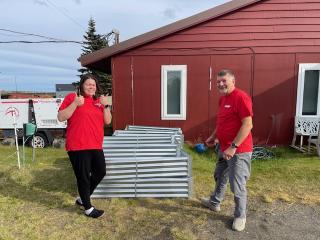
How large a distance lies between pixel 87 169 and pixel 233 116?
→ 5.74ft

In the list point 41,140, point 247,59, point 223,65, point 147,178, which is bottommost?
point 41,140

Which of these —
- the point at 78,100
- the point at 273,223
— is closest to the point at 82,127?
the point at 78,100

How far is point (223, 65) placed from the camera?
8.06 m

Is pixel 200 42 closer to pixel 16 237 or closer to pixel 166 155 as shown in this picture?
pixel 166 155

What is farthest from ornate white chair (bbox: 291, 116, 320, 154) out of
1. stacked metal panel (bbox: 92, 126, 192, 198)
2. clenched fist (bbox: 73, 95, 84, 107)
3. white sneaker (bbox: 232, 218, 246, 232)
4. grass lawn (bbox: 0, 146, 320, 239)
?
clenched fist (bbox: 73, 95, 84, 107)

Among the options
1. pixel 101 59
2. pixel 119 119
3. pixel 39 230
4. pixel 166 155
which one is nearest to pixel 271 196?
pixel 166 155

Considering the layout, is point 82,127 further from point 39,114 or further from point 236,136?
point 39,114

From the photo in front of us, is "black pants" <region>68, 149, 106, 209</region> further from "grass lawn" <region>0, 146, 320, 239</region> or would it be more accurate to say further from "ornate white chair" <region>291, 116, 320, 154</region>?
"ornate white chair" <region>291, 116, 320, 154</region>

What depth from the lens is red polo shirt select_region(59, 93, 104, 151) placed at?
3.60 metres

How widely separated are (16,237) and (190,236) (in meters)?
1.82

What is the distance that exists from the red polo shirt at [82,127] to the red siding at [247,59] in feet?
15.6

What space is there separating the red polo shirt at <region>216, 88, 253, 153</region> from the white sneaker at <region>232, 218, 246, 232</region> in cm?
78

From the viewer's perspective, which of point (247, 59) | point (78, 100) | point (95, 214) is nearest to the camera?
point (78, 100)

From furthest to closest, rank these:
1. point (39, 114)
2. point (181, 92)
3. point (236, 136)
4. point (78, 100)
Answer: point (39, 114), point (181, 92), point (78, 100), point (236, 136)
